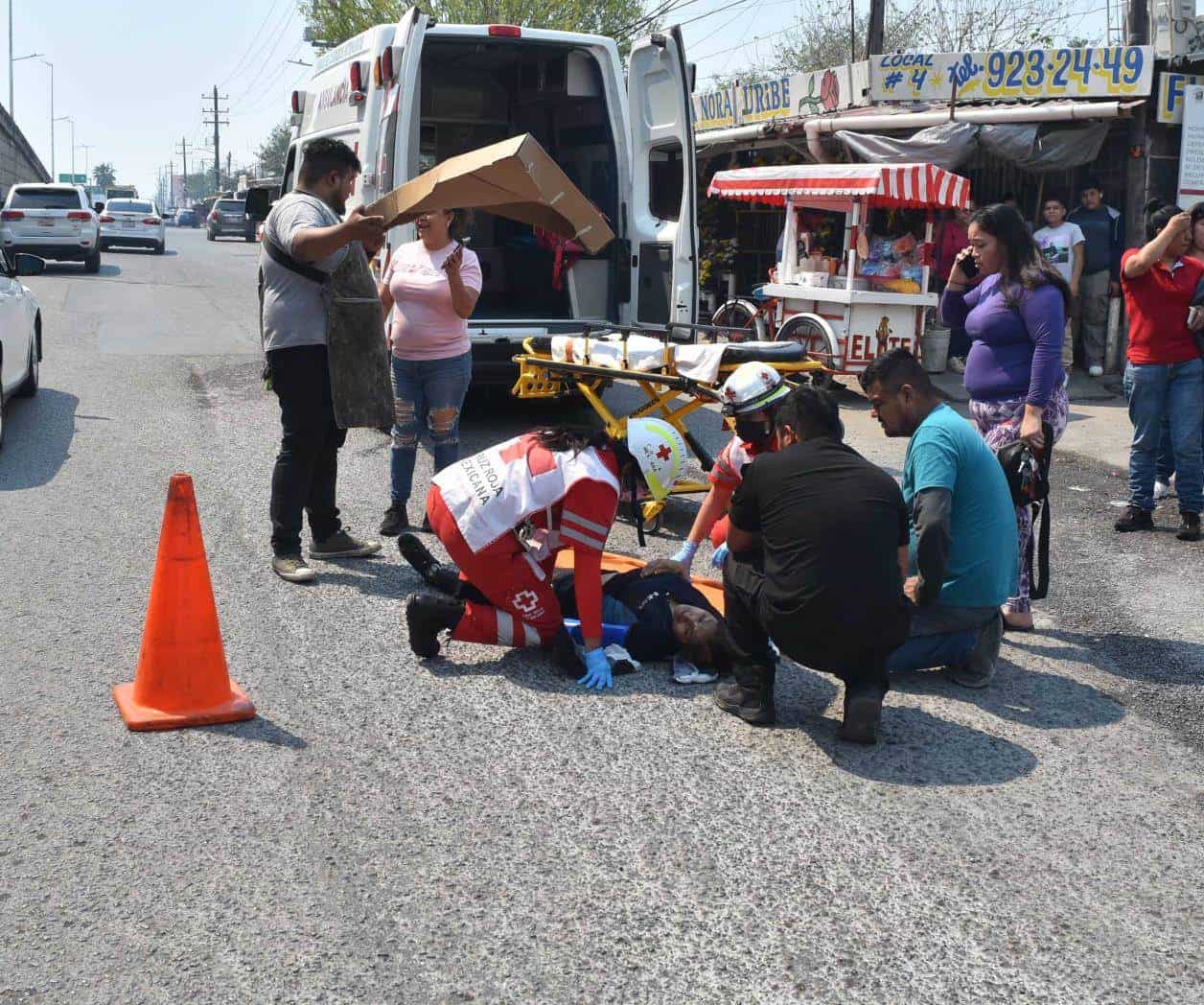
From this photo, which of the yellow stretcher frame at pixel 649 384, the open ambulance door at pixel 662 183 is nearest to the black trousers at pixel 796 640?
the yellow stretcher frame at pixel 649 384

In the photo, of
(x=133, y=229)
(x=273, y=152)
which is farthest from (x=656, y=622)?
(x=273, y=152)

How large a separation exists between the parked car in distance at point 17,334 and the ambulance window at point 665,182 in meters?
4.54

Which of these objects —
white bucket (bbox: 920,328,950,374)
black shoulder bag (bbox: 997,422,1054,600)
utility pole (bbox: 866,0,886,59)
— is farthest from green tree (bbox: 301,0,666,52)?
black shoulder bag (bbox: 997,422,1054,600)

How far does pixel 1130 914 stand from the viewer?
3.32 m

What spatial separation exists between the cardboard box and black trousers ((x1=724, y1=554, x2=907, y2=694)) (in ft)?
5.92

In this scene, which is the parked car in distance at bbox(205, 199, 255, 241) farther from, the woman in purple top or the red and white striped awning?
the woman in purple top

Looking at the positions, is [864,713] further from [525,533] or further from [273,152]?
[273,152]

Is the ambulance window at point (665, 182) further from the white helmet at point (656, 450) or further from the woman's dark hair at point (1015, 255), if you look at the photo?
the woman's dark hair at point (1015, 255)

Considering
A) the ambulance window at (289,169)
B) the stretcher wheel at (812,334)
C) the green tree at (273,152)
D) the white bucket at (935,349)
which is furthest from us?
the green tree at (273,152)

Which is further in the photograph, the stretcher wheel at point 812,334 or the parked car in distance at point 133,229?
the parked car in distance at point 133,229

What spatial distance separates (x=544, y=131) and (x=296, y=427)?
5.59m

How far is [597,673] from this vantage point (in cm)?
475

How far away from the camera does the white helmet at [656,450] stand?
6031 millimetres

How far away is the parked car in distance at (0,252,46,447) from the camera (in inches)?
356
